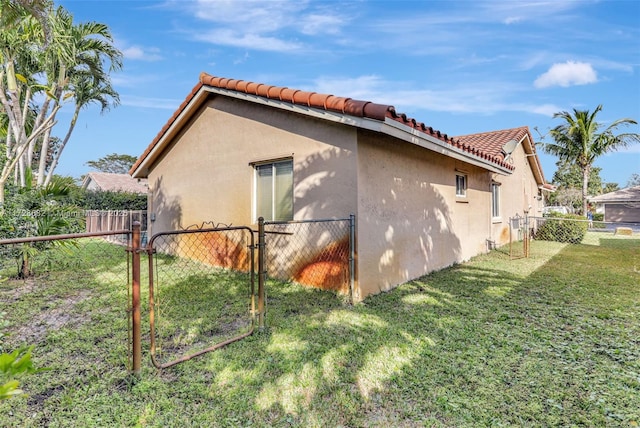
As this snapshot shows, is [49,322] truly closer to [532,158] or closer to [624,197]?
[532,158]

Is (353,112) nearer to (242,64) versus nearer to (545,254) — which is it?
(242,64)

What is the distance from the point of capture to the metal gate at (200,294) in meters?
3.66

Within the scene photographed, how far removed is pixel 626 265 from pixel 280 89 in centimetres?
1047

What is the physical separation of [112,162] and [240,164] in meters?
55.8

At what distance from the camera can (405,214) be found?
6734 millimetres

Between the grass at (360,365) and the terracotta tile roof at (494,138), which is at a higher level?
the terracotta tile roof at (494,138)

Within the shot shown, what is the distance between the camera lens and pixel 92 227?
52.2 feet

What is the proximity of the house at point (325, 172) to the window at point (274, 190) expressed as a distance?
0.02m

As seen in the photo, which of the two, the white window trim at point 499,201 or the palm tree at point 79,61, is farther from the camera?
the white window trim at point 499,201

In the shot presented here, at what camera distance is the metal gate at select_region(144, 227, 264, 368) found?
366cm

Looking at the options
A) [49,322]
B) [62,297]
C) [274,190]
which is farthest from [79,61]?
[49,322]

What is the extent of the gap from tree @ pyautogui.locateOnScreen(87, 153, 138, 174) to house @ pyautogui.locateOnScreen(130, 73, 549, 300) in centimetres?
4995

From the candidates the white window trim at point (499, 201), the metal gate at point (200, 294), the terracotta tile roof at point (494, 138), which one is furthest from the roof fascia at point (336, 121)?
the terracotta tile roof at point (494, 138)

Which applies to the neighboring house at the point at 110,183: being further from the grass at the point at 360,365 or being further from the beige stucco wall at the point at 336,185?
the grass at the point at 360,365
